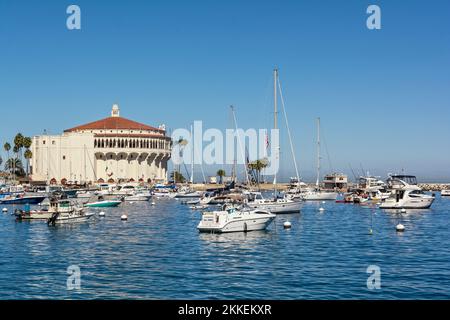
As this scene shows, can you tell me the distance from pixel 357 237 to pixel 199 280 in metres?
24.4

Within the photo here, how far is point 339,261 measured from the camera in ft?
115

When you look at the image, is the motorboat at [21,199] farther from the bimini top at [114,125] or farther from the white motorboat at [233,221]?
the bimini top at [114,125]

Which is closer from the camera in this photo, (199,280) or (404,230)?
(199,280)

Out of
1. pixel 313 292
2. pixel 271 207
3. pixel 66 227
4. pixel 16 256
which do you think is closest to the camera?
pixel 313 292

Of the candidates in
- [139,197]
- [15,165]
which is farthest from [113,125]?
[139,197]

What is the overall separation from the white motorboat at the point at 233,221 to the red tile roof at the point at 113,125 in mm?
143428

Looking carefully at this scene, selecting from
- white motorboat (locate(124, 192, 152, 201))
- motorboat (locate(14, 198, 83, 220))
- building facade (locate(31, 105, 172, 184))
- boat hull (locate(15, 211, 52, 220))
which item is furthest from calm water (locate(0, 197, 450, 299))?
building facade (locate(31, 105, 172, 184))

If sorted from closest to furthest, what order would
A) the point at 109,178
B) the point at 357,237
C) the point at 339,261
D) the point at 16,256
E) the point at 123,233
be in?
the point at 339,261 < the point at 16,256 < the point at 357,237 < the point at 123,233 < the point at 109,178

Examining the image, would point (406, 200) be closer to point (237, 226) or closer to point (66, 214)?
point (237, 226)

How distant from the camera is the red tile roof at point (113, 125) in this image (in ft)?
619

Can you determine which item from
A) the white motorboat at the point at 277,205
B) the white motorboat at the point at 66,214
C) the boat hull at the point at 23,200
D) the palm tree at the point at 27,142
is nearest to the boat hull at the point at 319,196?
the white motorboat at the point at 277,205
